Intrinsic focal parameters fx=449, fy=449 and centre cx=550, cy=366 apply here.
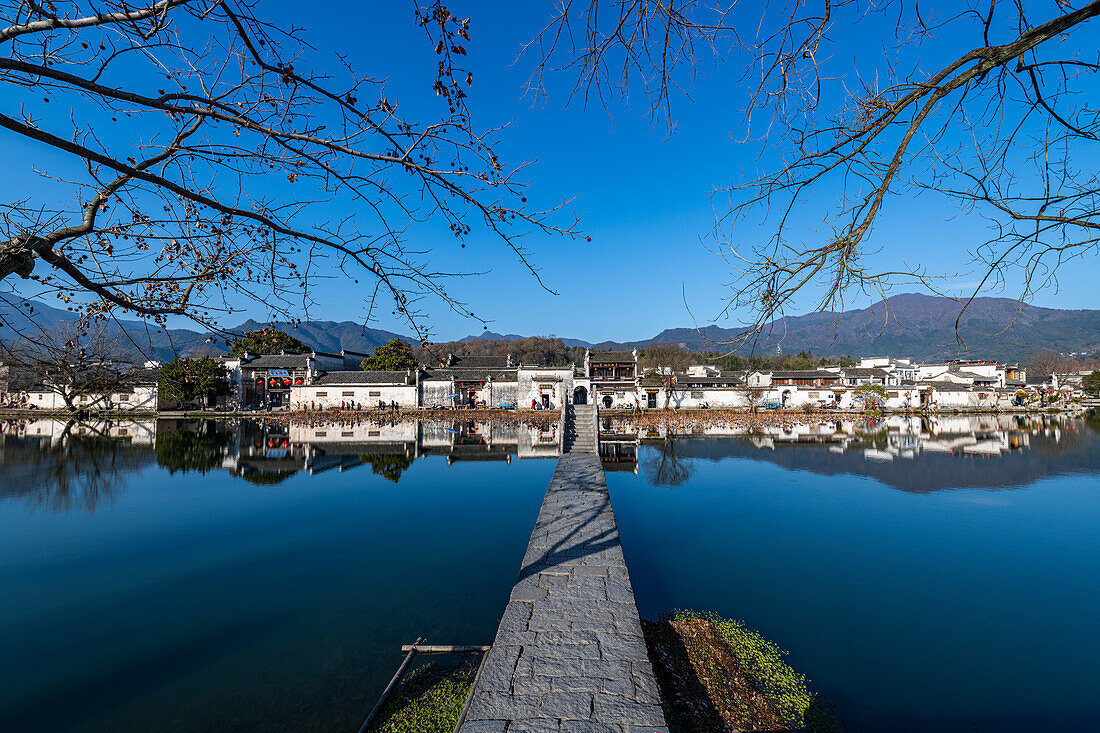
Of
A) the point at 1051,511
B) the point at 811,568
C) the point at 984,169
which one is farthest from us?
the point at 1051,511

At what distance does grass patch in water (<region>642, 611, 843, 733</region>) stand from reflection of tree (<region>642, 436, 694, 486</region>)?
25.7 feet

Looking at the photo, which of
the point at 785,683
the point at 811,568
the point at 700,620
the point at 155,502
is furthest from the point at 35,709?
the point at 811,568

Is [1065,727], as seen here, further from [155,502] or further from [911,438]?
[911,438]

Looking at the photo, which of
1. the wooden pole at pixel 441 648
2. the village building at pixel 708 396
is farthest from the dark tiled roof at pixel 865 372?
the wooden pole at pixel 441 648

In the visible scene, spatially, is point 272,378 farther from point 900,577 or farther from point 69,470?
point 900,577

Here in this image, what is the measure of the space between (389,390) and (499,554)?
33027 millimetres

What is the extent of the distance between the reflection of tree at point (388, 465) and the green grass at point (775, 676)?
10.4m

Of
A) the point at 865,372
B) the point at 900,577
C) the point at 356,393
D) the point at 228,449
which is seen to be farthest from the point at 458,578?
the point at 865,372

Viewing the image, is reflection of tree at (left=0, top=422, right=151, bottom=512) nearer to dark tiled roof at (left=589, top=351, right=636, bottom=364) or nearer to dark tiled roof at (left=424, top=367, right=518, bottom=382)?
dark tiled roof at (left=424, top=367, right=518, bottom=382)

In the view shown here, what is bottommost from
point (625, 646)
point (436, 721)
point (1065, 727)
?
point (1065, 727)

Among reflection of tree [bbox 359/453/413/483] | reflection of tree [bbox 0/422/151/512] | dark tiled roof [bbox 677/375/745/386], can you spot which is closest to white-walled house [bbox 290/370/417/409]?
reflection of tree [bbox 0/422/151/512]

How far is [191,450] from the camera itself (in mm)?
18328

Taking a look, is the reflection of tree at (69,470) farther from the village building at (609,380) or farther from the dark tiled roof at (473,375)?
the village building at (609,380)

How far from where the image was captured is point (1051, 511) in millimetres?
10773
